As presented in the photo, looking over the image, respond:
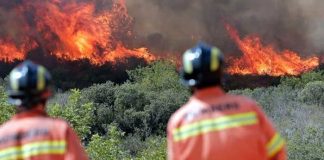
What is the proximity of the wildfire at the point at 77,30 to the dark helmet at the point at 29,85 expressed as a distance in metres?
40.4

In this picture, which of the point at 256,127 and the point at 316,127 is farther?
the point at 316,127

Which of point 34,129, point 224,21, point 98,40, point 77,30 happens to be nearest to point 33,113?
point 34,129

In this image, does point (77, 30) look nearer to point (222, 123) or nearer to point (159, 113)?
point (159, 113)

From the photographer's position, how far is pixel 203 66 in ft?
13.6

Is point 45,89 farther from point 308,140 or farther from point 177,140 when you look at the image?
point 308,140

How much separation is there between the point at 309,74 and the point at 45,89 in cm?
3809

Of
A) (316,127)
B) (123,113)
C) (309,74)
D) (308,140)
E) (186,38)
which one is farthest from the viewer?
(186,38)

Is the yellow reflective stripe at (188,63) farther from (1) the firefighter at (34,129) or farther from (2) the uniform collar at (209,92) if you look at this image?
(1) the firefighter at (34,129)

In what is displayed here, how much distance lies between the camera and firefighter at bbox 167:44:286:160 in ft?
13.4

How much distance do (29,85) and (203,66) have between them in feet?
3.64

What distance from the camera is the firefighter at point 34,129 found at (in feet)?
13.6

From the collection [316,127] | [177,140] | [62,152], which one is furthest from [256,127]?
[316,127]

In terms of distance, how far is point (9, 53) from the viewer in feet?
144

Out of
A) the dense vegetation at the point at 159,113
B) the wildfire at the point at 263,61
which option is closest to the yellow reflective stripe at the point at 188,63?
the dense vegetation at the point at 159,113
